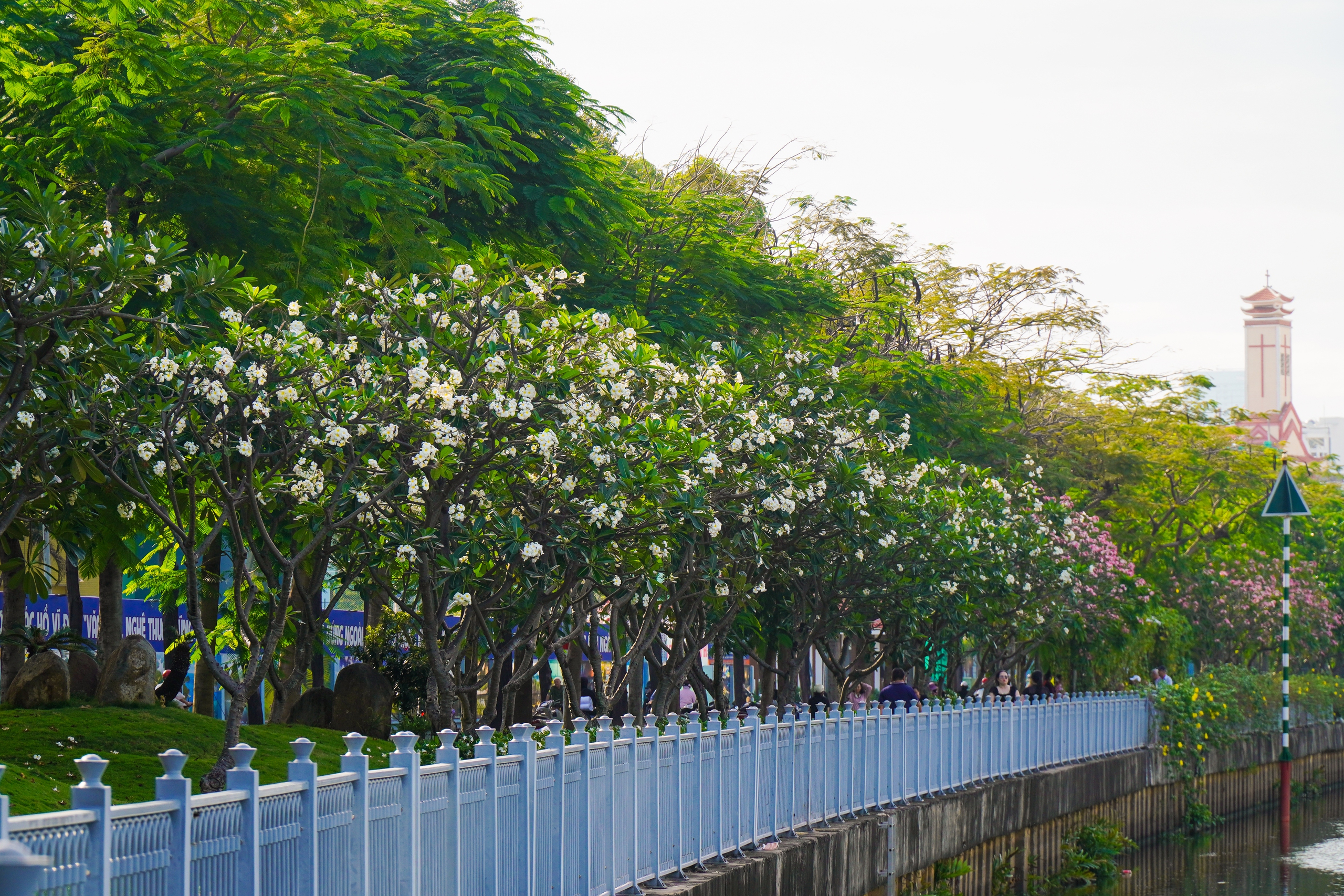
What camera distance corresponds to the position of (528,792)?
7824mm

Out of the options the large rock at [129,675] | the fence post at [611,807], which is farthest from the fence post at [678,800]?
the large rock at [129,675]

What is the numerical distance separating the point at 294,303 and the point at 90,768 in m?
5.23

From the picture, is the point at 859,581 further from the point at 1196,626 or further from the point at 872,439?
the point at 1196,626

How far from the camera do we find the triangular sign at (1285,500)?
22828mm

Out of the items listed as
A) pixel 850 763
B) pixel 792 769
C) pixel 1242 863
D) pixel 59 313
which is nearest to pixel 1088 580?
pixel 1242 863

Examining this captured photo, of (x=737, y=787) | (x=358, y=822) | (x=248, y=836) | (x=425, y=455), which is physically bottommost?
(x=737, y=787)

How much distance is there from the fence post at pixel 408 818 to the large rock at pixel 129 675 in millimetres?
7477

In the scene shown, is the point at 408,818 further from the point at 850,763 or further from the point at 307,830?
the point at 850,763

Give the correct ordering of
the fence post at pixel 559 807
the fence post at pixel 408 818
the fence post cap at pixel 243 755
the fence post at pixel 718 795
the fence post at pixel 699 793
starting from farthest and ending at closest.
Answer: the fence post at pixel 718 795, the fence post at pixel 699 793, the fence post at pixel 559 807, the fence post at pixel 408 818, the fence post cap at pixel 243 755

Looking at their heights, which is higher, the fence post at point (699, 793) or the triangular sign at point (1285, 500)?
the triangular sign at point (1285, 500)

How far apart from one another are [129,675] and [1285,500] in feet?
54.5

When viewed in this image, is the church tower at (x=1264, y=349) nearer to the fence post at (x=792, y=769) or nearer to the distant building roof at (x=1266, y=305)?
the distant building roof at (x=1266, y=305)

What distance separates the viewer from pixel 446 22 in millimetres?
15930

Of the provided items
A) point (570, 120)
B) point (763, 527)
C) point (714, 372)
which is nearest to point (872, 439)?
point (763, 527)
